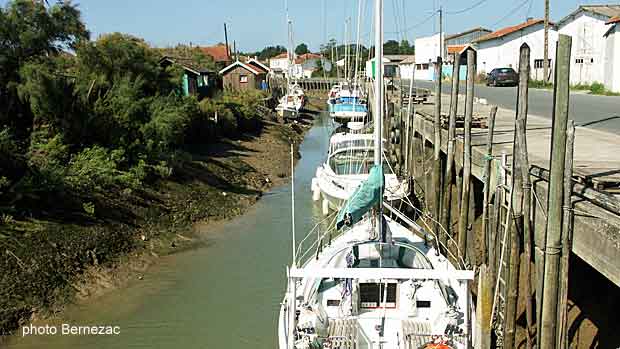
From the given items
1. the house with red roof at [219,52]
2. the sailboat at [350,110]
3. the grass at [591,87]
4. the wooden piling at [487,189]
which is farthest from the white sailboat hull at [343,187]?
the house with red roof at [219,52]

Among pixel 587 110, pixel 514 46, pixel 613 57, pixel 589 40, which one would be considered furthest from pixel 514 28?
pixel 587 110

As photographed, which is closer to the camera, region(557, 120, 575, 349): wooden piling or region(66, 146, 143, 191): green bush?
region(557, 120, 575, 349): wooden piling

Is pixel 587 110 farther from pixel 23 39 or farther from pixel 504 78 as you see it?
pixel 504 78

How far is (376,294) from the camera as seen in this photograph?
30.2ft

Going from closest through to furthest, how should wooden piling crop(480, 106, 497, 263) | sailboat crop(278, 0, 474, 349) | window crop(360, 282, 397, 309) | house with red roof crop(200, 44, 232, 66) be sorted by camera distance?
1. sailboat crop(278, 0, 474, 349)
2. window crop(360, 282, 397, 309)
3. wooden piling crop(480, 106, 497, 263)
4. house with red roof crop(200, 44, 232, 66)

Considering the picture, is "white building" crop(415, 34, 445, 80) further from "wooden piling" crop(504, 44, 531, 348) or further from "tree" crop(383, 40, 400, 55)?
"wooden piling" crop(504, 44, 531, 348)

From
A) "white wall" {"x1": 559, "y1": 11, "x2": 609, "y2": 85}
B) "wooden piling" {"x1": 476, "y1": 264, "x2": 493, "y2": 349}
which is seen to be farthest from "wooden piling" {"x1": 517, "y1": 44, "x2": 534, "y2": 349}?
"white wall" {"x1": 559, "y1": 11, "x2": 609, "y2": 85}

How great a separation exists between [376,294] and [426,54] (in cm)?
6381

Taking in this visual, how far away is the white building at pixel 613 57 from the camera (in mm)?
31500

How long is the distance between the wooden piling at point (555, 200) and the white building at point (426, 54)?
60.4m

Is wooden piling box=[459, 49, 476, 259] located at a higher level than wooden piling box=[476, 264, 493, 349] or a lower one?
higher

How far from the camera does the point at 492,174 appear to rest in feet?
34.2

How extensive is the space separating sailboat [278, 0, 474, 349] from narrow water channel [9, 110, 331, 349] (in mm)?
3263

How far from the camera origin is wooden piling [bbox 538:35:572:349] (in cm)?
686
